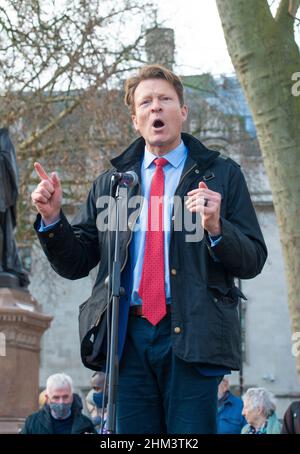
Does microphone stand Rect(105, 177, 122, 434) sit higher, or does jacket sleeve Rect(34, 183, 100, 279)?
jacket sleeve Rect(34, 183, 100, 279)

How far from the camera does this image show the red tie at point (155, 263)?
175 inches

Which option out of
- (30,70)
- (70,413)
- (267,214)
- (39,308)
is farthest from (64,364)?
(70,413)

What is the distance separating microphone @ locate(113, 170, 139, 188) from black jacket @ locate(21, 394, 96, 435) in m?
5.72

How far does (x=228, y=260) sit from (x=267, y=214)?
35852mm

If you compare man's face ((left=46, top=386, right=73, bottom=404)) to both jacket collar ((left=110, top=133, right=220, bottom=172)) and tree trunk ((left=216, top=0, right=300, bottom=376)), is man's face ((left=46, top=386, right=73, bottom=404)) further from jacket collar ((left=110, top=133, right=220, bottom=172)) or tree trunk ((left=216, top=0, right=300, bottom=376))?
jacket collar ((left=110, top=133, right=220, bottom=172))

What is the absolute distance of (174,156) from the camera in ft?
15.8

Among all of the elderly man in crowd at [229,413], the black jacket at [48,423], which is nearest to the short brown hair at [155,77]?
the elderly man in crowd at [229,413]

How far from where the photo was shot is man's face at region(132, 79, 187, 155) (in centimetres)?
477

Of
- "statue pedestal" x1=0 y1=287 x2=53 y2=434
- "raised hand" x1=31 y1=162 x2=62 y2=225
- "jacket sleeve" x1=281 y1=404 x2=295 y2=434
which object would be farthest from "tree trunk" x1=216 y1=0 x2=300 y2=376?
"statue pedestal" x1=0 y1=287 x2=53 y2=434

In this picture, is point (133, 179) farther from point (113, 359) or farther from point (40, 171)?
point (113, 359)

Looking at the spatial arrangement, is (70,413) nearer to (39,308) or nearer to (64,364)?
(39,308)

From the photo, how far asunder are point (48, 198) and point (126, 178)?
0.34 metres

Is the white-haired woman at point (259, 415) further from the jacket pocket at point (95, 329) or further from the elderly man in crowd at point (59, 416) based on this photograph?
the jacket pocket at point (95, 329)

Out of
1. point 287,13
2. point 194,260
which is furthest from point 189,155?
point 287,13
